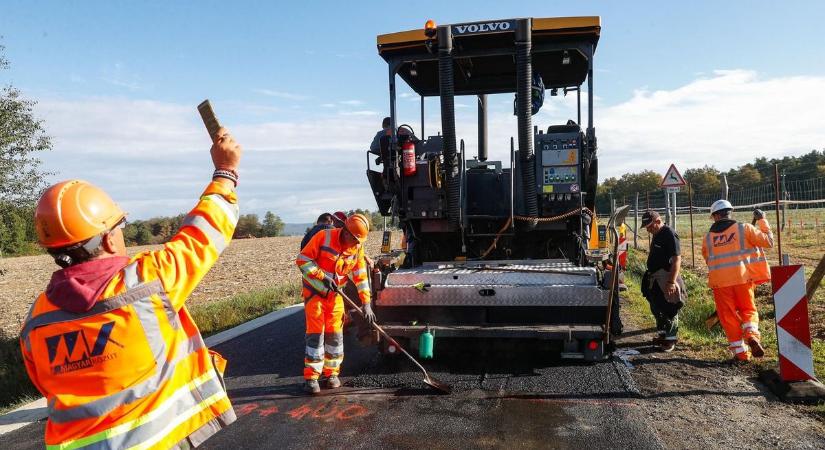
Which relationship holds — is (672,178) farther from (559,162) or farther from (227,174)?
(227,174)


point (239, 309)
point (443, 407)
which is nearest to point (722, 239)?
point (443, 407)

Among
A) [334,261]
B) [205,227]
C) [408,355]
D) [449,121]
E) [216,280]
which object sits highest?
[449,121]

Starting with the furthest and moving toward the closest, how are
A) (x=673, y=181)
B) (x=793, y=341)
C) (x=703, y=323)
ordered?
(x=673, y=181) → (x=703, y=323) → (x=793, y=341)

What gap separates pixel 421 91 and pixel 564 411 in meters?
5.13

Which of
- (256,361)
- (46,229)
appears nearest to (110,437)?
(46,229)

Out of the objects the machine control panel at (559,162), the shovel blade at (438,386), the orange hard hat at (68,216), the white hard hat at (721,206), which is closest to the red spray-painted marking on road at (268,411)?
the shovel blade at (438,386)

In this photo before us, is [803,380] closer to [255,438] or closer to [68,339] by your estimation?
[255,438]

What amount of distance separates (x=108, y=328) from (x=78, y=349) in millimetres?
110

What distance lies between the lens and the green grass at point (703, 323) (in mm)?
6052

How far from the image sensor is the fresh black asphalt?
4.18m

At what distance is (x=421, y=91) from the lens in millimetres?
8492

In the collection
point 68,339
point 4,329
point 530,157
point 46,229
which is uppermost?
point 530,157

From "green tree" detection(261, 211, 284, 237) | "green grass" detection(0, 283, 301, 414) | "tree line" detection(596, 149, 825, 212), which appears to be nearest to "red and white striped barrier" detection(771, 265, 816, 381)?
"green grass" detection(0, 283, 301, 414)

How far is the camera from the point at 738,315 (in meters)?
6.30
